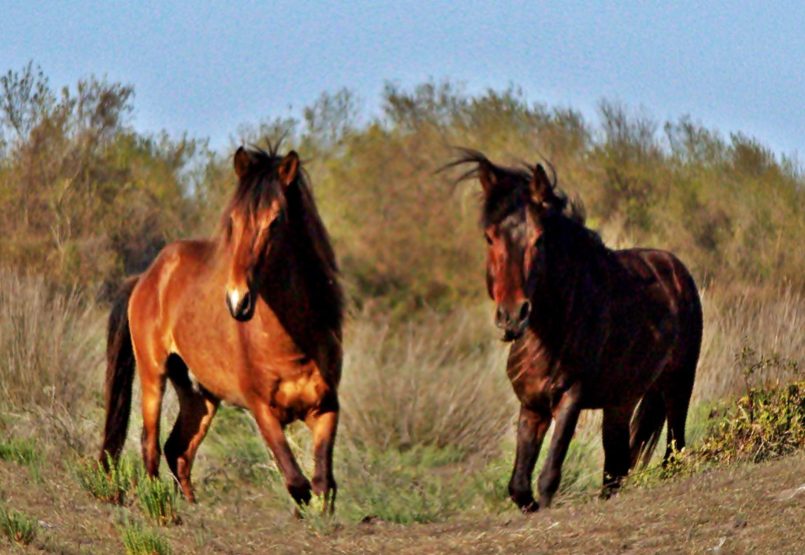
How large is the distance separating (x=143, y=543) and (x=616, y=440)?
13.6ft

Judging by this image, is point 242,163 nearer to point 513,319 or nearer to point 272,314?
point 272,314

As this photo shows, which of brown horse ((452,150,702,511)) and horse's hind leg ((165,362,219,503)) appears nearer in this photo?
brown horse ((452,150,702,511))

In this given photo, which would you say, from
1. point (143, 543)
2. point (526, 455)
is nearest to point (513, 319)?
point (526, 455)

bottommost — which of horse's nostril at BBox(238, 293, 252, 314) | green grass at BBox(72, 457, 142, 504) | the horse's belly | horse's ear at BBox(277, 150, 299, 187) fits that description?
green grass at BBox(72, 457, 142, 504)

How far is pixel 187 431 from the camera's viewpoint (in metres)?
10.5

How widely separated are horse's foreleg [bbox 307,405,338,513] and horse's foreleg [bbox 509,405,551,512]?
1.02 m

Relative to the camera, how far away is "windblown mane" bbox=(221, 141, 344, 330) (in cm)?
870

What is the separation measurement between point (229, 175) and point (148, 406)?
15980mm

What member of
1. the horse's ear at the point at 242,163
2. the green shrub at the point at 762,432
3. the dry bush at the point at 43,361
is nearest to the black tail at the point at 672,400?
the green shrub at the point at 762,432

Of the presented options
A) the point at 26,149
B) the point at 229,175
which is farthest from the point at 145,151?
the point at 26,149

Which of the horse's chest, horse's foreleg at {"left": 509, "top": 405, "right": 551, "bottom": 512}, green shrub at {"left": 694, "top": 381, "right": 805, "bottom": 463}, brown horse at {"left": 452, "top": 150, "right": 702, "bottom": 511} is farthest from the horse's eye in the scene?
green shrub at {"left": 694, "top": 381, "right": 805, "bottom": 463}

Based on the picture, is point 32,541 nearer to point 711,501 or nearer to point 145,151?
point 711,501

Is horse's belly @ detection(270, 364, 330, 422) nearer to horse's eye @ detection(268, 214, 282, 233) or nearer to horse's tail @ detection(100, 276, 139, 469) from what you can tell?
horse's eye @ detection(268, 214, 282, 233)

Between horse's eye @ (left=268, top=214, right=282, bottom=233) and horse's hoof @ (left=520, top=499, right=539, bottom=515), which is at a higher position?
horse's eye @ (left=268, top=214, right=282, bottom=233)
